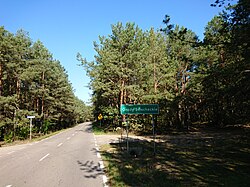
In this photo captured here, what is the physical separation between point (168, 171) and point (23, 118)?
23.6 meters

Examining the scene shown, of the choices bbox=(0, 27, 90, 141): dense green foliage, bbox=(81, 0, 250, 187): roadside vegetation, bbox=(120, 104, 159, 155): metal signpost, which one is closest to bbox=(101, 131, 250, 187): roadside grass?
bbox=(81, 0, 250, 187): roadside vegetation

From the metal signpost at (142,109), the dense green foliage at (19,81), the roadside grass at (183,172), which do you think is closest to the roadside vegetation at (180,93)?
the roadside grass at (183,172)

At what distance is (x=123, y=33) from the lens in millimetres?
29000

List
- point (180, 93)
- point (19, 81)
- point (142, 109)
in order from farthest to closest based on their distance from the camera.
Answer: point (180, 93) < point (19, 81) < point (142, 109)

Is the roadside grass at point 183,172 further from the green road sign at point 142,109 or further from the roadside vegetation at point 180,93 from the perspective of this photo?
the green road sign at point 142,109

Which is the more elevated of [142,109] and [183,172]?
[142,109]

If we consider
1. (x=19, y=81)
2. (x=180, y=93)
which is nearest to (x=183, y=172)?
(x=180, y=93)

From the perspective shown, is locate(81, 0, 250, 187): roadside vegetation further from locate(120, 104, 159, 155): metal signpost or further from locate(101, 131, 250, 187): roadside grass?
locate(120, 104, 159, 155): metal signpost

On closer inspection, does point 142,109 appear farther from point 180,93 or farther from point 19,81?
point 19,81

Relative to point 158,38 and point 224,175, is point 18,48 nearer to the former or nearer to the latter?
point 158,38

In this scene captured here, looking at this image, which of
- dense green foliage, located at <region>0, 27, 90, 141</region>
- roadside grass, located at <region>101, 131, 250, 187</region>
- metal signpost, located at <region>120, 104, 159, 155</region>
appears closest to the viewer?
roadside grass, located at <region>101, 131, 250, 187</region>

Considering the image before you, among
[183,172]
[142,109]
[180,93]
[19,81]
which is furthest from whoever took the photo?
[180,93]

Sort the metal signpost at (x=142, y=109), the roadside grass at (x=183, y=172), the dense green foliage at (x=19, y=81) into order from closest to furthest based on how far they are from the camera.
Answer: the roadside grass at (x=183, y=172)
the metal signpost at (x=142, y=109)
the dense green foliage at (x=19, y=81)

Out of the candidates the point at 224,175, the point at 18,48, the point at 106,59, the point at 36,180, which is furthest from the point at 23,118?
the point at 224,175
